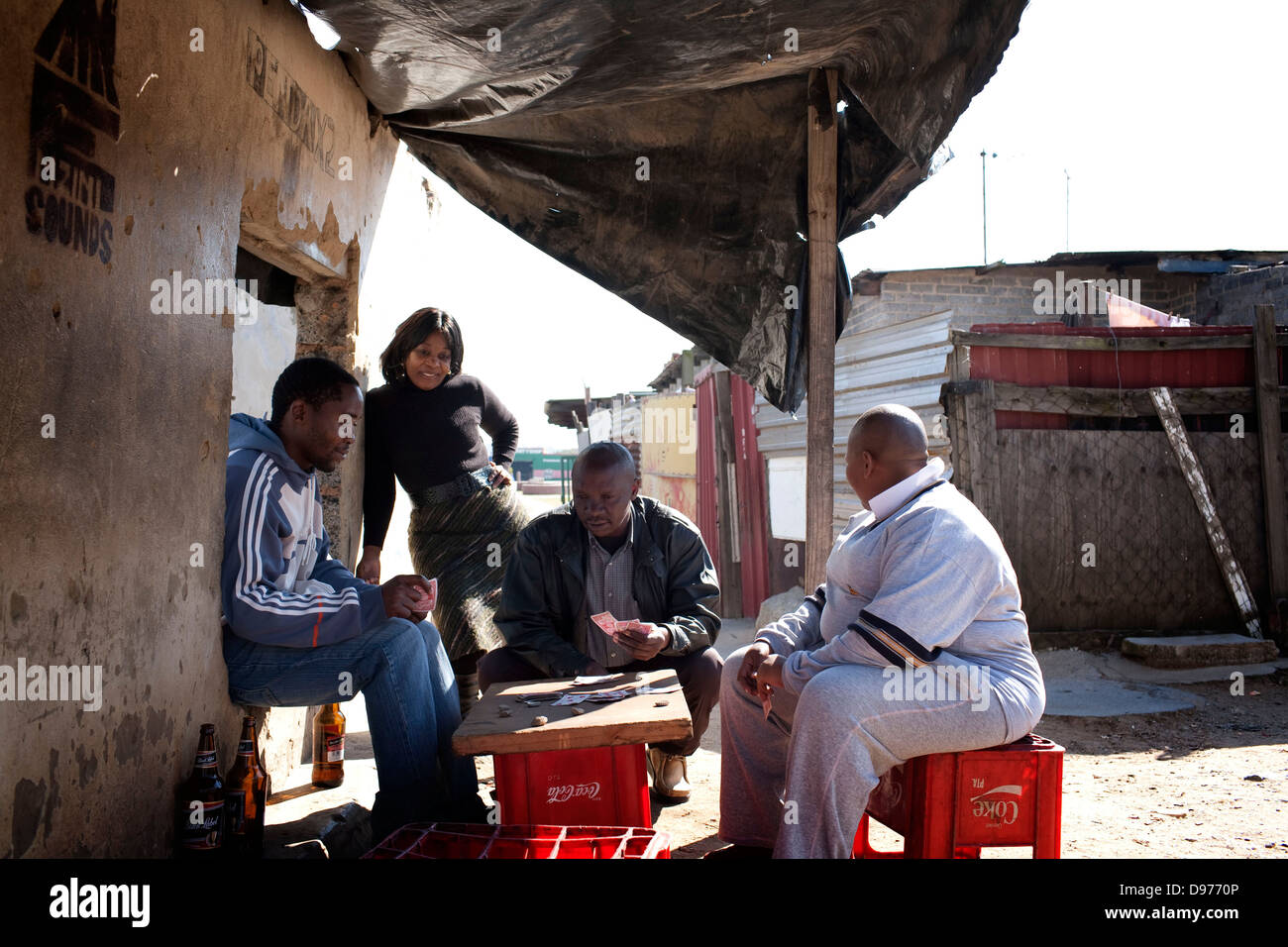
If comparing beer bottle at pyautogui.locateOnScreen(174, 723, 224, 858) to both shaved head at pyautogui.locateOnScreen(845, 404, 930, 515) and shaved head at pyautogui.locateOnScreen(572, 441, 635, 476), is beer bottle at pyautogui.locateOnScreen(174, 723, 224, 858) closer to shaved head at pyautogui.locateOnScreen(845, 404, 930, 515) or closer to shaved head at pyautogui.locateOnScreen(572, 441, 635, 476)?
shaved head at pyautogui.locateOnScreen(572, 441, 635, 476)

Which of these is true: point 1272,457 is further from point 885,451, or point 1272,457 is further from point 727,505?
point 885,451

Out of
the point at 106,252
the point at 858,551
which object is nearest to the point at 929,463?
the point at 858,551

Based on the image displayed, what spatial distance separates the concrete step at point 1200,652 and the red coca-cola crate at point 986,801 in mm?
4624

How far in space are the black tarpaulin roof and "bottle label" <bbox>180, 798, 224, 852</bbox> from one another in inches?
103

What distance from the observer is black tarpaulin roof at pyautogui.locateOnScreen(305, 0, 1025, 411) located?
134 inches

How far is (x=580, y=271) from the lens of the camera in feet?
17.5

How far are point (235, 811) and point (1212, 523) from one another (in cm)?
686

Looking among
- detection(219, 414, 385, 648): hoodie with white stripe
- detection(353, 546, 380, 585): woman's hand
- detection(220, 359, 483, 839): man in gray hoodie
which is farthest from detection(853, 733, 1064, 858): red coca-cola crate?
detection(353, 546, 380, 585): woman's hand

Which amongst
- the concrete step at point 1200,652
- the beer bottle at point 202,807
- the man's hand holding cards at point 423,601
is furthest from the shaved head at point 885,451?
the concrete step at point 1200,652

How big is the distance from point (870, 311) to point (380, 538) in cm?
817

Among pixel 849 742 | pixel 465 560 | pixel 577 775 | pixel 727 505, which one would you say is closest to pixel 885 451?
pixel 849 742

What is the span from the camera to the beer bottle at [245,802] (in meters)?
2.88

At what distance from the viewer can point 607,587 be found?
387 cm

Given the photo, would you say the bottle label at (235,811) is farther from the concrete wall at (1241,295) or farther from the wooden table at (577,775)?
the concrete wall at (1241,295)
